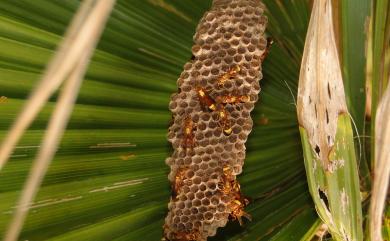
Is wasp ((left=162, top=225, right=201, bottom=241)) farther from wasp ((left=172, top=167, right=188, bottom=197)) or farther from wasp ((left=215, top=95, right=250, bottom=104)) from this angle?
wasp ((left=215, top=95, right=250, bottom=104))

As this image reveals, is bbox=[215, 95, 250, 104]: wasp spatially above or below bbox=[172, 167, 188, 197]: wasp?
above

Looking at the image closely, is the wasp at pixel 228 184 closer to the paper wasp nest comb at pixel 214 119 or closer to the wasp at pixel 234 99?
the paper wasp nest comb at pixel 214 119

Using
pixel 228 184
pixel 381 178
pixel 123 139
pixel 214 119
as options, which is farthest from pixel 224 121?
pixel 381 178

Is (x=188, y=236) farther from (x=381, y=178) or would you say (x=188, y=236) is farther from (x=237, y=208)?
(x=381, y=178)

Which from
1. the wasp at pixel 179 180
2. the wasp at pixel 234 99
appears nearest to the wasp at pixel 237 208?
the wasp at pixel 179 180

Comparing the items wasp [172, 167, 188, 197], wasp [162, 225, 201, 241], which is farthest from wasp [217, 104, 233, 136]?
wasp [162, 225, 201, 241]

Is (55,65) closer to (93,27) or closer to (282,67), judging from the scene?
(93,27)
